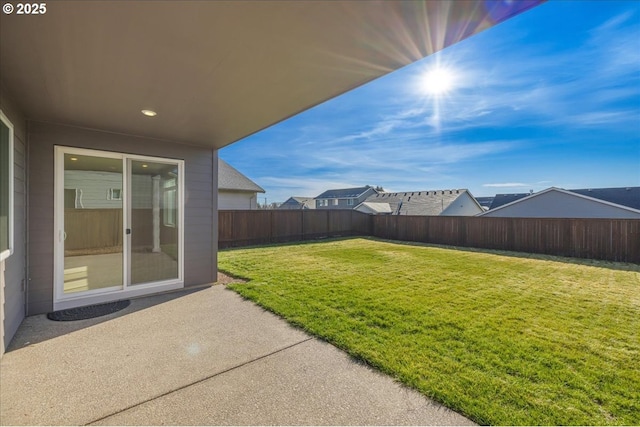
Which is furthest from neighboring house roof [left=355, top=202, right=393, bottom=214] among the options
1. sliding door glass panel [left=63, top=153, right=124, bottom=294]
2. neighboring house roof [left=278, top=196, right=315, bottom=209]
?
sliding door glass panel [left=63, top=153, right=124, bottom=294]

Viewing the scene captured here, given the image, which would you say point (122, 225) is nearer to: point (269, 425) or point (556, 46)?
point (269, 425)

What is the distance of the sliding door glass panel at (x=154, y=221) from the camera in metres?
3.98

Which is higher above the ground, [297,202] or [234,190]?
[297,202]

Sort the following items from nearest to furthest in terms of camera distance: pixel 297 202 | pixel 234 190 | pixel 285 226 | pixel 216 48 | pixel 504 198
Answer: pixel 216 48 < pixel 285 226 < pixel 234 190 < pixel 504 198 < pixel 297 202

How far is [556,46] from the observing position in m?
4.36

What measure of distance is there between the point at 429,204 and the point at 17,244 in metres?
21.5

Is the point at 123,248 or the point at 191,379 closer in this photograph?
the point at 191,379

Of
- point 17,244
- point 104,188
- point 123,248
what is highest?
point 104,188

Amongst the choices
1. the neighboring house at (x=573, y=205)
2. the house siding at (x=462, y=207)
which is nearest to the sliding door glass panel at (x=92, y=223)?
the neighboring house at (x=573, y=205)

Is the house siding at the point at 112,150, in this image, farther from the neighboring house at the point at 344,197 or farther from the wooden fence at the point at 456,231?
the neighboring house at the point at 344,197

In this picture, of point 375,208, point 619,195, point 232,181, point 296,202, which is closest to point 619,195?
point 619,195

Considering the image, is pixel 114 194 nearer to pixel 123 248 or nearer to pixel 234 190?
pixel 123 248

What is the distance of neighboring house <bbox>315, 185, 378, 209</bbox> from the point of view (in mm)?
29538

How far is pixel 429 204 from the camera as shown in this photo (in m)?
20.8
